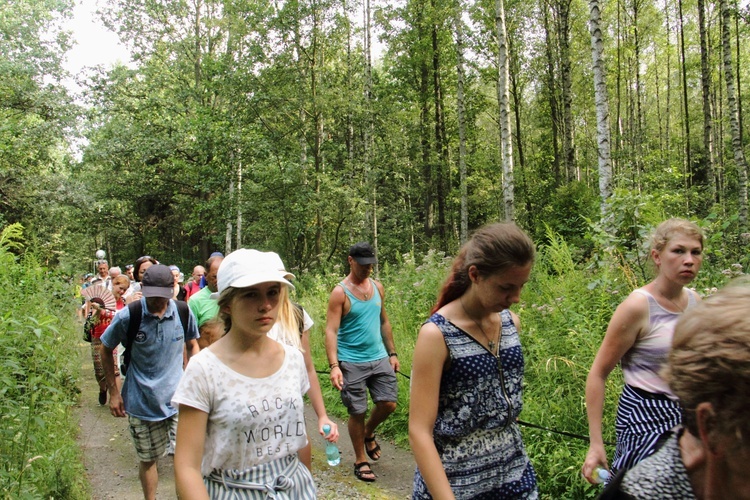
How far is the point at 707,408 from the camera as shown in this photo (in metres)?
1.04

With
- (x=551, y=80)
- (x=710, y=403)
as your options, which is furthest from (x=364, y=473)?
(x=551, y=80)

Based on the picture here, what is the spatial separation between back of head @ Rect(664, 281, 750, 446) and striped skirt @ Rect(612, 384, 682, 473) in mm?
1552

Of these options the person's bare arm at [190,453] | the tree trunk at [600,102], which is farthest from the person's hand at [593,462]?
the tree trunk at [600,102]

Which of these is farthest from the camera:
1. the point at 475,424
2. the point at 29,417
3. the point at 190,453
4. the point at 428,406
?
the point at 29,417

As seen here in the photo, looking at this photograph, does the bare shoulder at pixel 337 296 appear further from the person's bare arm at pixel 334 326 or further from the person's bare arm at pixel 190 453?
the person's bare arm at pixel 190 453

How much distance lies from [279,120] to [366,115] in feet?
10.0

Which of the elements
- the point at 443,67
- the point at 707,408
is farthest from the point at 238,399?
the point at 443,67

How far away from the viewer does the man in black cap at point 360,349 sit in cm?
530

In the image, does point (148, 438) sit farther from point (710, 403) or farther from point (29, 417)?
point (710, 403)

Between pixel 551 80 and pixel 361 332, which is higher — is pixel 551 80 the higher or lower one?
the higher one

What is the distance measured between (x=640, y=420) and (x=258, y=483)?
1.83 metres

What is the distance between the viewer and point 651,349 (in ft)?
8.84

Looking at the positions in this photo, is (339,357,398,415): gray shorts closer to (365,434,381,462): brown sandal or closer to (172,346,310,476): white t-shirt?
(365,434,381,462): brown sandal

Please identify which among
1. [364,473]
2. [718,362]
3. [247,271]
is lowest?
[364,473]
